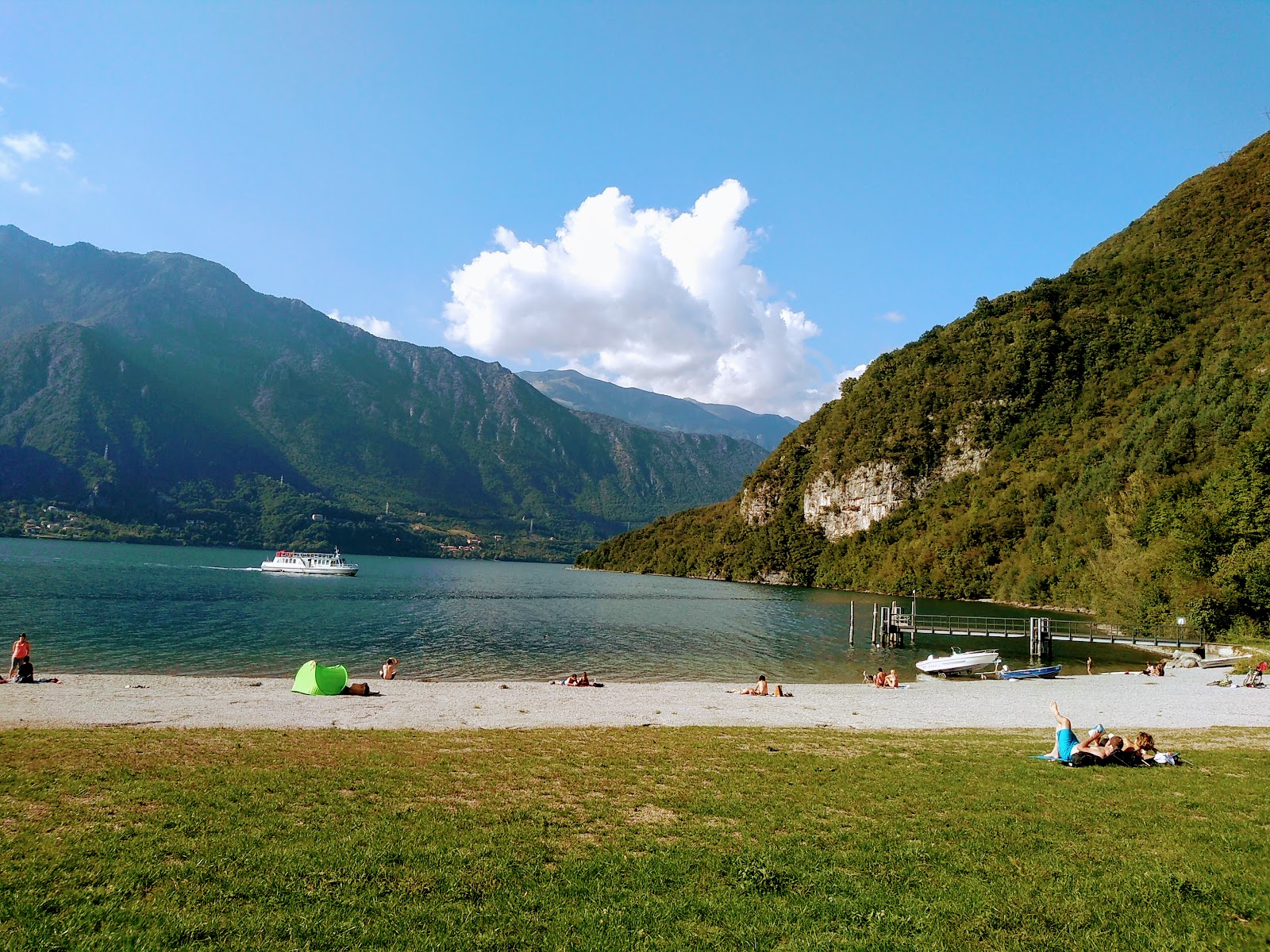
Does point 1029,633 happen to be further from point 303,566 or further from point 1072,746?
point 303,566

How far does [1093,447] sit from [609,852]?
139400 millimetres

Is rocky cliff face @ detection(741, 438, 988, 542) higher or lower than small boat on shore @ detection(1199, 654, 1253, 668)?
higher

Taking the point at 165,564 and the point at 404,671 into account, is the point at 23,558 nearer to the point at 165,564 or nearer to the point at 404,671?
the point at 165,564

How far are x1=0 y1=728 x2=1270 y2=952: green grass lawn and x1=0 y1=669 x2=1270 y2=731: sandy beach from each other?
244 inches

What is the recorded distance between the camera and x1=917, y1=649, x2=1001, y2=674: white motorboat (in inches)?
1777

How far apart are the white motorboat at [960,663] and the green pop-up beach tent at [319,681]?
36.1m

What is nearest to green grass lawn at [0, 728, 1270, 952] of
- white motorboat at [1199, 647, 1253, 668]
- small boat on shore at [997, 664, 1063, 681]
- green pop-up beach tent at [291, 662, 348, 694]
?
green pop-up beach tent at [291, 662, 348, 694]

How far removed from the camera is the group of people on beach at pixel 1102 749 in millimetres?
14641

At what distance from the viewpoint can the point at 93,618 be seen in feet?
175

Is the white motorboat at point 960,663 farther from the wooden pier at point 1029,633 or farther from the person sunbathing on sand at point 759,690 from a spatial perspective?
the person sunbathing on sand at point 759,690

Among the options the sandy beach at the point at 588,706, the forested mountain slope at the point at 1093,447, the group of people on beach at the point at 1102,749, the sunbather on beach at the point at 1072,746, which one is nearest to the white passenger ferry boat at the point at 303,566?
the forested mountain slope at the point at 1093,447

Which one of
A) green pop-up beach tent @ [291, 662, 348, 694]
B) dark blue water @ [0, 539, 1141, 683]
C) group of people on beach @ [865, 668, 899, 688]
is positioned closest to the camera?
green pop-up beach tent @ [291, 662, 348, 694]

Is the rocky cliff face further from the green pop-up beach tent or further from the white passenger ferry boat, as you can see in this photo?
the green pop-up beach tent

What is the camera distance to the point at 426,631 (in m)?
57.1
